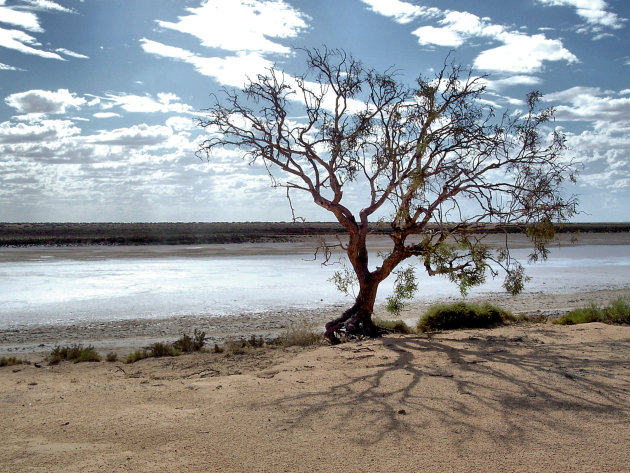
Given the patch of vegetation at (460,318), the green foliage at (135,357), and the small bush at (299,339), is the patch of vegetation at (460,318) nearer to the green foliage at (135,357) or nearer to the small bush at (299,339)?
the small bush at (299,339)

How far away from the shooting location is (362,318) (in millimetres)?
12531

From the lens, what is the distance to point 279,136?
41.0 feet

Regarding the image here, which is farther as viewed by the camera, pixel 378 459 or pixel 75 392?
pixel 75 392

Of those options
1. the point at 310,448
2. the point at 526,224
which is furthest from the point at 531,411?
the point at 526,224

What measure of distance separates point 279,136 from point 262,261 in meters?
23.8

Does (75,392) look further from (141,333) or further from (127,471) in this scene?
(141,333)

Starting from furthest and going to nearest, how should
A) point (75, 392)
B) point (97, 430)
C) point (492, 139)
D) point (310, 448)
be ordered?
point (492, 139)
point (75, 392)
point (97, 430)
point (310, 448)

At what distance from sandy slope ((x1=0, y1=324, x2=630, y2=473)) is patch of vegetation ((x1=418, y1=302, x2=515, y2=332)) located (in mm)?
4269

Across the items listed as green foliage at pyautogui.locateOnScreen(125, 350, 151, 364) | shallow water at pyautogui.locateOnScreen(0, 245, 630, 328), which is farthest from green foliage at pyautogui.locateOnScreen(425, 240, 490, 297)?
shallow water at pyautogui.locateOnScreen(0, 245, 630, 328)

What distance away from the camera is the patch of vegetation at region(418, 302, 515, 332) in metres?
14.1

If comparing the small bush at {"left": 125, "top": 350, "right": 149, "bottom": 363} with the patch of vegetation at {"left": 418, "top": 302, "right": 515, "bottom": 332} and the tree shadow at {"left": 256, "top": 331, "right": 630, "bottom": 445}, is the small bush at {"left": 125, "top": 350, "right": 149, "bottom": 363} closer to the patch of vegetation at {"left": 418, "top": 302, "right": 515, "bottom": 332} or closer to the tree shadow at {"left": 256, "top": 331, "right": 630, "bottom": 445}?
the tree shadow at {"left": 256, "top": 331, "right": 630, "bottom": 445}

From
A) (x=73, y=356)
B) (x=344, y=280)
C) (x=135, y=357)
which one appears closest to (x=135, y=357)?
(x=135, y=357)

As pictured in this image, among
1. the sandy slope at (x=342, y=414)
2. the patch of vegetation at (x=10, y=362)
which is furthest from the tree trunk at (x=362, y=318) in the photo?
the patch of vegetation at (x=10, y=362)

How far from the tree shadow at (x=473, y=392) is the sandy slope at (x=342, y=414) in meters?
0.02
